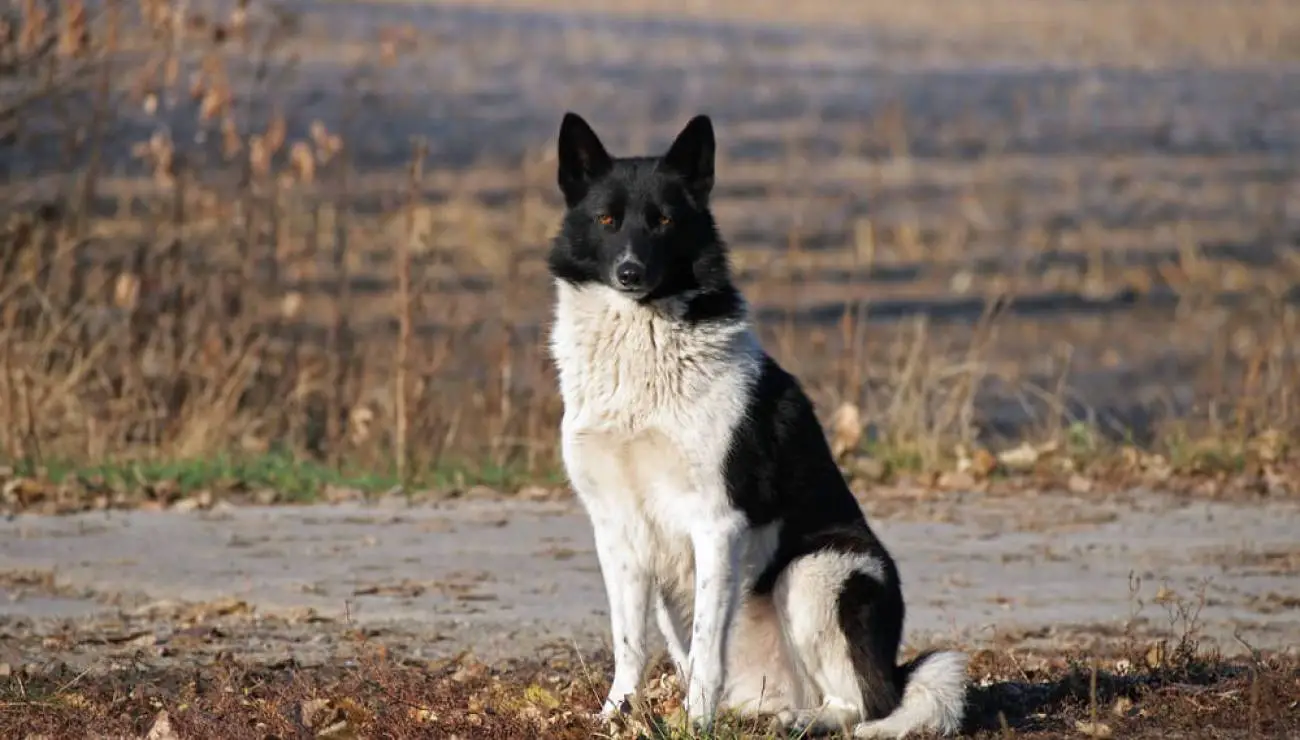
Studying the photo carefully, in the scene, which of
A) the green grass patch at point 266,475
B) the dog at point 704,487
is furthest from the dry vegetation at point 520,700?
the green grass patch at point 266,475

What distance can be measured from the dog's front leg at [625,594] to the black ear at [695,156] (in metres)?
1.15

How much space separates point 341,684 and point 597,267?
1711 mm

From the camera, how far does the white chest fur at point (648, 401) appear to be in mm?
6742

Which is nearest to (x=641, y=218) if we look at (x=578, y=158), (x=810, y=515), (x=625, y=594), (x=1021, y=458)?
(x=578, y=158)

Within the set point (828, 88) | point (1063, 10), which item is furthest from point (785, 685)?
point (1063, 10)

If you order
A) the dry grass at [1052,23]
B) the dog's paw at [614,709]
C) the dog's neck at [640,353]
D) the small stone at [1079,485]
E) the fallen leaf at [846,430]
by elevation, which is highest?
the dry grass at [1052,23]

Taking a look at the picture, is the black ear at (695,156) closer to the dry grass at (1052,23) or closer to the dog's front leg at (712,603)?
the dog's front leg at (712,603)

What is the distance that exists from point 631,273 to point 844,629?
131 centimetres

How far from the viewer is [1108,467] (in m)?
12.2

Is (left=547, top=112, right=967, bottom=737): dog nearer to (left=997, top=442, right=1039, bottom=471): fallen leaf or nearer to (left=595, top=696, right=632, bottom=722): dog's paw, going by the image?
(left=595, top=696, right=632, bottom=722): dog's paw

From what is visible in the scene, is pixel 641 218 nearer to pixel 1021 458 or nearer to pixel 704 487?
pixel 704 487

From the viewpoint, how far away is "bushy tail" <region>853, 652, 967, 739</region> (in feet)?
22.1

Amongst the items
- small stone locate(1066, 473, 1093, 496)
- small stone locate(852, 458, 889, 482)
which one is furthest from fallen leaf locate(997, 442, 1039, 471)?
small stone locate(852, 458, 889, 482)

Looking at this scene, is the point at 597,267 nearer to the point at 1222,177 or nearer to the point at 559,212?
the point at 559,212
